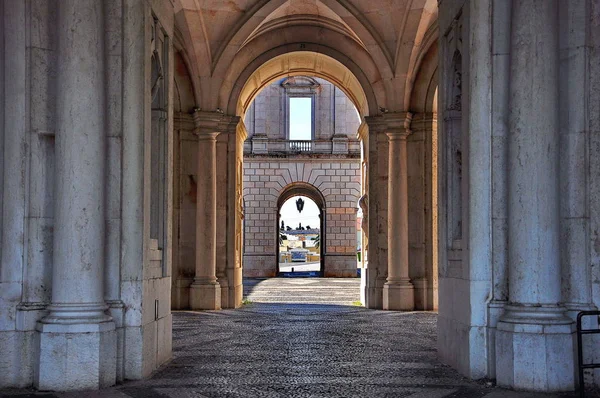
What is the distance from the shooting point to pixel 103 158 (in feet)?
24.2

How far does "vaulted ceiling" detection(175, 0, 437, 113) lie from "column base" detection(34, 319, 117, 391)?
401 inches

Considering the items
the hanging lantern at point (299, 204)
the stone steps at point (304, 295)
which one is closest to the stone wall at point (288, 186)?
the hanging lantern at point (299, 204)

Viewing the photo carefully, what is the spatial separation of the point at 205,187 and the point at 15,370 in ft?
33.0

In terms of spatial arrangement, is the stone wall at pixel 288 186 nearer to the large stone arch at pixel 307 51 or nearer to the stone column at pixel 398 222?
the large stone arch at pixel 307 51

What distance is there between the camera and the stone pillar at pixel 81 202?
6.95 m

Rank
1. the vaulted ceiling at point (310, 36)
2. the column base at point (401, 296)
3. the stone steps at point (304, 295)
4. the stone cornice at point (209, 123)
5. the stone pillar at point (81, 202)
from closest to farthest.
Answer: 1. the stone pillar at point (81, 202)
2. the vaulted ceiling at point (310, 36)
3. the column base at point (401, 296)
4. the stone cornice at point (209, 123)
5. the stone steps at point (304, 295)

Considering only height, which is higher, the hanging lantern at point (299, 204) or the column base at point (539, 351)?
the hanging lantern at point (299, 204)

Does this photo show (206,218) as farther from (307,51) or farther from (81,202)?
(81,202)

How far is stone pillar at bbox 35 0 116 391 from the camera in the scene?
695cm

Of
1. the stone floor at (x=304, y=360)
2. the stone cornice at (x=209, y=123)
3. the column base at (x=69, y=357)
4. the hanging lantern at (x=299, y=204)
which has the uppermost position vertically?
the stone cornice at (x=209, y=123)

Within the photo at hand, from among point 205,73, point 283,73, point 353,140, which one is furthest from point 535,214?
point 353,140

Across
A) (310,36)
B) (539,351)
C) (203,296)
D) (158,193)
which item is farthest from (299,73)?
(539,351)

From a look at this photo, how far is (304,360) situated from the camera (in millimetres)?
8992

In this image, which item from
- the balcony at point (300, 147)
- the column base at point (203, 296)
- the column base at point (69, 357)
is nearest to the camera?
the column base at point (69, 357)
